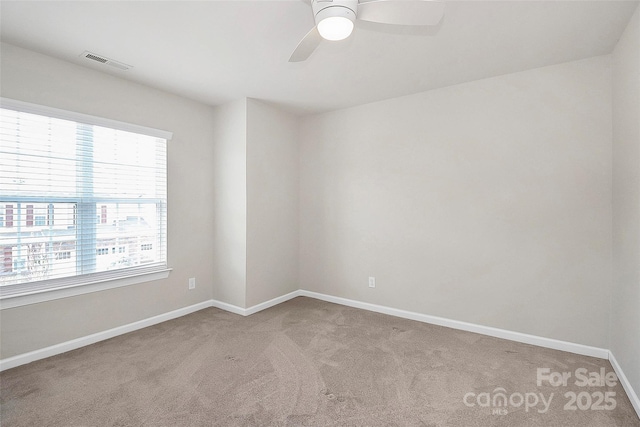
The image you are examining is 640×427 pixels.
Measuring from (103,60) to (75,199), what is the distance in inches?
48.5

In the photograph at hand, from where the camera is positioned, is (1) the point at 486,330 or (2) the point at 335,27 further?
(1) the point at 486,330

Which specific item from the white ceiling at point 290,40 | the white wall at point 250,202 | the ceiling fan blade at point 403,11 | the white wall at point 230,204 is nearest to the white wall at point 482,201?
the white ceiling at point 290,40

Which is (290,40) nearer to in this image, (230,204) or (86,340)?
(230,204)

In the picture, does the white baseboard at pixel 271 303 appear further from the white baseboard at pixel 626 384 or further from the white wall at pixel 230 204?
the white baseboard at pixel 626 384

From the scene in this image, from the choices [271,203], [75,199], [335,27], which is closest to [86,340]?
[75,199]

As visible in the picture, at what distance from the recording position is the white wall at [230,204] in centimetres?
358

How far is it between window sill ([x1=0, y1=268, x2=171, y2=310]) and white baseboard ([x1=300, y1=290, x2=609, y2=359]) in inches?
84.7

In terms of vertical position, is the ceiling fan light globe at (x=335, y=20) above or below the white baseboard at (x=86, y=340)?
above

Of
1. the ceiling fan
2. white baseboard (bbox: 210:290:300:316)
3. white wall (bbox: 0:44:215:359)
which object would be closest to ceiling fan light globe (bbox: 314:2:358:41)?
the ceiling fan

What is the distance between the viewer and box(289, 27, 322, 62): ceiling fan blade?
69.5 inches

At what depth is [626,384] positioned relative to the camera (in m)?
2.07

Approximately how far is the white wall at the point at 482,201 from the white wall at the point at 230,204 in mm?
1088

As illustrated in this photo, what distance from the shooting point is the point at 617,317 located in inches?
91.4

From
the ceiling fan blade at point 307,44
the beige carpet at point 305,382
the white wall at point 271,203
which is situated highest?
the ceiling fan blade at point 307,44
